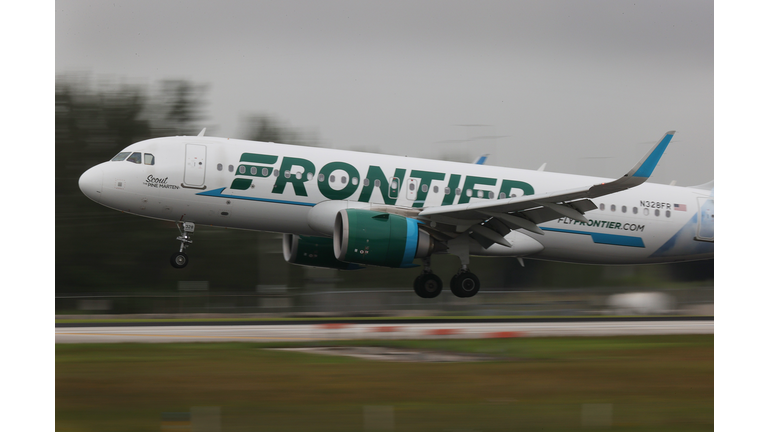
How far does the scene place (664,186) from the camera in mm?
19453

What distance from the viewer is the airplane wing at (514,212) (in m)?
15.2

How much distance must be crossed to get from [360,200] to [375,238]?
159cm

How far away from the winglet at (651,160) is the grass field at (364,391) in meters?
3.59

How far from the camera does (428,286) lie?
720 inches

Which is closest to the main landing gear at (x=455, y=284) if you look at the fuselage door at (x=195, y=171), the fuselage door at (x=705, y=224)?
the fuselage door at (x=195, y=171)

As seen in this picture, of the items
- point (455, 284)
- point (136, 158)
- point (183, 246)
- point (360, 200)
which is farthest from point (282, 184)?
point (455, 284)

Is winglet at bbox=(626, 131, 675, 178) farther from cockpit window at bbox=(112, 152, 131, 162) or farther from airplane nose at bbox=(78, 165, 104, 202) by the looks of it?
airplane nose at bbox=(78, 165, 104, 202)

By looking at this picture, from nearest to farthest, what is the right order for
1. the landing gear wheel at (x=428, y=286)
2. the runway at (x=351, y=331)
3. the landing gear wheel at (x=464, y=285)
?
the runway at (x=351, y=331) → the landing gear wheel at (x=464, y=285) → the landing gear wheel at (x=428, y=286)

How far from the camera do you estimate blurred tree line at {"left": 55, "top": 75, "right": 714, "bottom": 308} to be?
90.4ft

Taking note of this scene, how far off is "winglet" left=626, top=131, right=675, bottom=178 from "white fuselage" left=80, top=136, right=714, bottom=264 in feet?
14.3

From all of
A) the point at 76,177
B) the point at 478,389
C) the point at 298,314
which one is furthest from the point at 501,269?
the point at 478,389

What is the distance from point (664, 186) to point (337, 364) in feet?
40.0

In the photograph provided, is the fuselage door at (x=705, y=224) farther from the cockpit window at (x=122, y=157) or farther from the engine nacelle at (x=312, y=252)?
the cockpit window at (x=122, y=157)

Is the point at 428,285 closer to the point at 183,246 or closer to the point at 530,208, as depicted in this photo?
the point at 530,208
